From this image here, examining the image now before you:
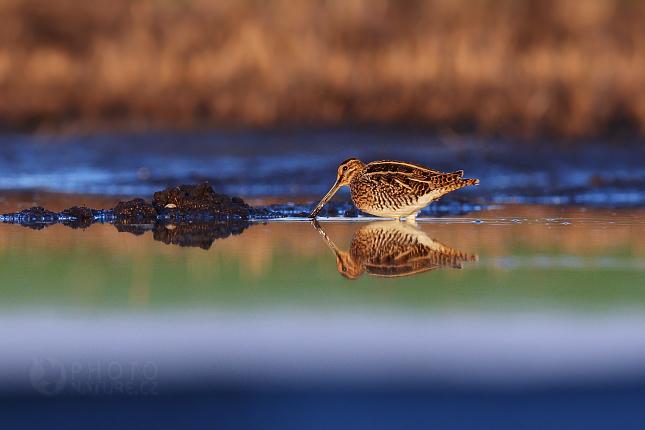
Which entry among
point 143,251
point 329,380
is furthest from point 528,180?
point 329,380

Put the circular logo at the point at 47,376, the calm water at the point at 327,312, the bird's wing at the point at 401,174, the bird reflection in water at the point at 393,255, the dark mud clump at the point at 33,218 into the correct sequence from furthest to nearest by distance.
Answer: the bird's wing at the point at 401,174 < the dark mud clump at the point at 33,218 < the bird reflection in water at the point at 393,255 < the calm water at the point at 327,312 < the circular logo at the point at 47,376

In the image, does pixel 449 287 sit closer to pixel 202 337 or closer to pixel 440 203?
pixel 202 337

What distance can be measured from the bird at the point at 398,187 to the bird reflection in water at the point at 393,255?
3.28 feet

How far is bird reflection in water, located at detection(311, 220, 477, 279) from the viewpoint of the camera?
459cm

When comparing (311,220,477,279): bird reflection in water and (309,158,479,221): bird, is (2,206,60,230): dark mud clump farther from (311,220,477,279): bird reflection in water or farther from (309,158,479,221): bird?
(309,158,479,221): bird

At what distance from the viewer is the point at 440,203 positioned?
39.8 feet

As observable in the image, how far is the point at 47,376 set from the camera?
2.22 m

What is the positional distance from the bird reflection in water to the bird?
1.00m

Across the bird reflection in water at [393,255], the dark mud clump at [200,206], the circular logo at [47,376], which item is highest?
the dark mud clump at [200,206]

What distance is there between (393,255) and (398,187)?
3075 millimetres

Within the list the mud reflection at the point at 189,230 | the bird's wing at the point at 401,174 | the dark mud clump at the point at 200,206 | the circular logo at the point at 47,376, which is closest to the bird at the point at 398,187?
the bird's wing at the point at 401,174

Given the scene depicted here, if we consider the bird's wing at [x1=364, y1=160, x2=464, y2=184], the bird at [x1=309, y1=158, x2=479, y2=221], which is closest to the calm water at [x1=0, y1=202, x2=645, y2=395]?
the bird at [x1=309, y1=158, x2=479, y2=221]

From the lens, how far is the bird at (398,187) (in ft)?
27.2

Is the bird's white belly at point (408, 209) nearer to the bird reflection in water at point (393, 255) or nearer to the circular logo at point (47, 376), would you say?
the bird reflection in water at point (393, 255)
